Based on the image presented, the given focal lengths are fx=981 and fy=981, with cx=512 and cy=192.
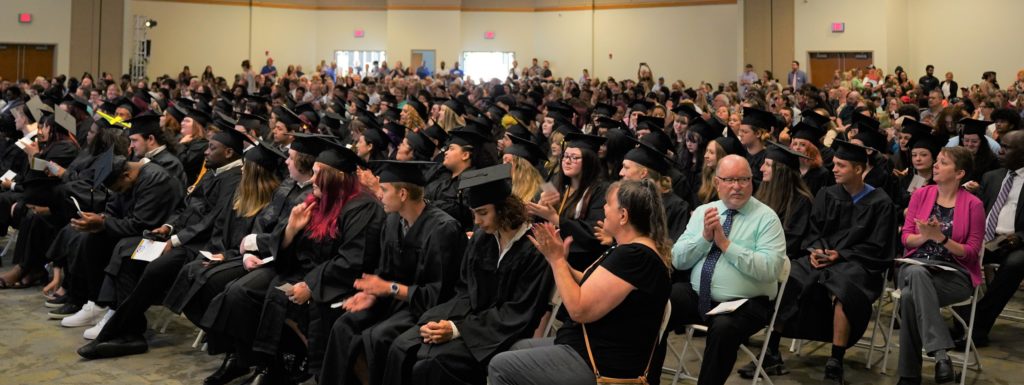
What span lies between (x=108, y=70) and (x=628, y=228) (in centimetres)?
2609

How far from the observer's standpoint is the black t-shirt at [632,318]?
400 cm

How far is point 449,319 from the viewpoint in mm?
5000

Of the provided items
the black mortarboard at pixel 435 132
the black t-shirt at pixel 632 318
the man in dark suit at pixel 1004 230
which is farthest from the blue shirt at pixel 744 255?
the black mortarboard at pixel 435 132

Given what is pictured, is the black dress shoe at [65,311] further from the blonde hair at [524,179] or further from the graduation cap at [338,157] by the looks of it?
the blonde hair at [524,179]

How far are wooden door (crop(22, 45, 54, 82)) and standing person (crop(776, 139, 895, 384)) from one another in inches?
998

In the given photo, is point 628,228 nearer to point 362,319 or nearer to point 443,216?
point 443,216

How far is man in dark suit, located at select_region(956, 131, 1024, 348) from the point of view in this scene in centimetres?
672

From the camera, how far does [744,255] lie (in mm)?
5051

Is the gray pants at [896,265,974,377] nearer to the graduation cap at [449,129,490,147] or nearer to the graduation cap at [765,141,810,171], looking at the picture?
the graduation cap at [765,141,810,171]

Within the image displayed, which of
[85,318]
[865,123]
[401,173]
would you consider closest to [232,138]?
[85,318]

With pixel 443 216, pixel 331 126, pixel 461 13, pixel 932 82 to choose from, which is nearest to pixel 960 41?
pixel 932 82

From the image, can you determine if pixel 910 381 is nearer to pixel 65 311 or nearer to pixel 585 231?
pixel 585 231

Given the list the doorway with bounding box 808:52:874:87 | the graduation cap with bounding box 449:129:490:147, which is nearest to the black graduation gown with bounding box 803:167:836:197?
the graduation cap with bounding box 449:129:490:147

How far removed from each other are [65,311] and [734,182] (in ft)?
18.4
